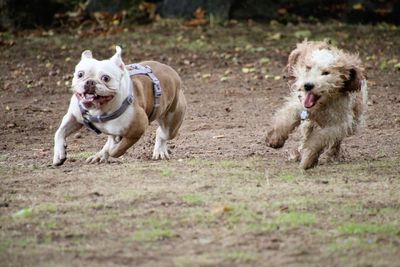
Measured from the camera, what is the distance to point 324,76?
8.11 m

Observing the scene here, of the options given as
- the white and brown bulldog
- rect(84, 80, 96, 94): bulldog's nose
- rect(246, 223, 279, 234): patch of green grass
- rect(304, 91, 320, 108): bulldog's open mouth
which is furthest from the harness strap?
rect(246, 223, 279, 234): patch of green grass

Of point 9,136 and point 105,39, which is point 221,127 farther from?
point 105,39

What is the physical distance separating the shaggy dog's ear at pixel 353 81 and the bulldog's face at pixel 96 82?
6.98ft

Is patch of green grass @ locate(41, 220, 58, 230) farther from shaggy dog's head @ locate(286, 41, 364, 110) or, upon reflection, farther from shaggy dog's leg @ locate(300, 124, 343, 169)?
shaggy dog's head @ locate(286, 41, 364, 110)

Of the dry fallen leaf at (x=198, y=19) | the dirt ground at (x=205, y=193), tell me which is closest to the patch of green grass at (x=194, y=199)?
the dirt ground at (x=205, y=193)

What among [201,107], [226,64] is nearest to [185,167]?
[201,107]

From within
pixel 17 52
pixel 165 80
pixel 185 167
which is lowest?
pixel 17 52

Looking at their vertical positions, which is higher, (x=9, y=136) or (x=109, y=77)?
(x=109, y=77)

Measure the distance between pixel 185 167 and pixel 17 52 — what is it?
382 inches

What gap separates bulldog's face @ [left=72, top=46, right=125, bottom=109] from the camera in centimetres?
764

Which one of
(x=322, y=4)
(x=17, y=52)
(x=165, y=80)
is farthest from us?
(x=322, y=4)

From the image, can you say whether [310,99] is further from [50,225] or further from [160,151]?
[50,225]

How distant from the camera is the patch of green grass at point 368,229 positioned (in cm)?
564

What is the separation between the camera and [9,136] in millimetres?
10562
